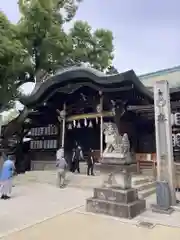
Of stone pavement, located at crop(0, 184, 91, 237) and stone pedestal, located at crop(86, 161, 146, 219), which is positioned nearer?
stone pavement, located at crop(0, 184, 91, 237)

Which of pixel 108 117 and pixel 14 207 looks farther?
pixel 108 117

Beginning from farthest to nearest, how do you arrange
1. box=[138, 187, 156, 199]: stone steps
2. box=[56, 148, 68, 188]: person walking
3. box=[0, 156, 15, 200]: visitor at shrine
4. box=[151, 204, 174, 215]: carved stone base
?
box=[56, 148, 68, 188]: person walking → box=[138, 187, 156, 199]: stone steps → box=[0, 156, 15, 200]: visitor at shrine → box=[151, 204, 174, 215]: carved stone base

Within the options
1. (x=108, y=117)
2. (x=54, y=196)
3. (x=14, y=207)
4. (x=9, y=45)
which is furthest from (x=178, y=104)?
(x=9, y=45)

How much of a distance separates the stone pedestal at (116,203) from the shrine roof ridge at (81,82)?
5977 millimetres

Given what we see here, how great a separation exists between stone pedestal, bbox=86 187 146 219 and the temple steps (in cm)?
241

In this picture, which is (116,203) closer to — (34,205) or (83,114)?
(34,205)

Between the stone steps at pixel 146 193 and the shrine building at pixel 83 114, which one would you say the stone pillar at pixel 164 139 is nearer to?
the stone steps at pixel 146 193

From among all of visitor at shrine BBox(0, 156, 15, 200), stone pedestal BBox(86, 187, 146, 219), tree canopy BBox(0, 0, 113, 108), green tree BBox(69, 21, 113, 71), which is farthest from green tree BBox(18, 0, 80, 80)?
stone pedestal BBox(86, 187, 146, 219)

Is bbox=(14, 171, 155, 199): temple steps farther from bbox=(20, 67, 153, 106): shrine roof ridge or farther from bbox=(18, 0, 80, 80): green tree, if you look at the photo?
bbox=(18, 0, 80, 80): green tree

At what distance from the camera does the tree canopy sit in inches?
570

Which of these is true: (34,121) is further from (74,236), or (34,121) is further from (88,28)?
(74,236)

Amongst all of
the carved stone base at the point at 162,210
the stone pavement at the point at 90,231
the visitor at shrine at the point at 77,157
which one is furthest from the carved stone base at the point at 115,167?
the visitor at shrine at the point at 77,157

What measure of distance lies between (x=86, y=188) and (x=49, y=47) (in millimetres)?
10455

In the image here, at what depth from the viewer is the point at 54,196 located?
891 cm
